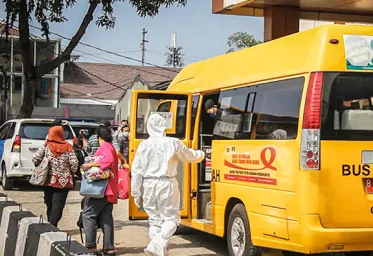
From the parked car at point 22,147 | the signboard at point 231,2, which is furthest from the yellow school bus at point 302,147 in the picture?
the parked car at point 22,147

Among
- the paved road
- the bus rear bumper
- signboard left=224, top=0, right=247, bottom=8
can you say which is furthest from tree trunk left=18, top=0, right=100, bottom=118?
the bus rear bumper

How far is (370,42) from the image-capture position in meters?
6.61

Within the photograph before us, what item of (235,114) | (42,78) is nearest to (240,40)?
(42,78)

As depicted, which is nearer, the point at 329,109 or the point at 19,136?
the point at 329,109

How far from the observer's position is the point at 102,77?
2158 inches

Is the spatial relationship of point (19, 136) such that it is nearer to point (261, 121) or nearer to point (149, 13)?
point (149, 13)

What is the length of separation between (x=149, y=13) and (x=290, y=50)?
45.7 ft

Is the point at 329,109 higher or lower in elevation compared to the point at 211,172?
higher

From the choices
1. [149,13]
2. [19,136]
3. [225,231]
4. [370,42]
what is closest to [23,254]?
[225,231]

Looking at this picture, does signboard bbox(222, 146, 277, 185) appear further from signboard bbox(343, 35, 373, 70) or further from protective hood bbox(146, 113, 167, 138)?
signboard bbox(343, 35, 373, 70)

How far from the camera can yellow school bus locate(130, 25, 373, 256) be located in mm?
6367

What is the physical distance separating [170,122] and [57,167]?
5.85ft

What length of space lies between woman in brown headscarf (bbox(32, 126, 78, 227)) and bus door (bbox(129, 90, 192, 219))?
2.79 feet

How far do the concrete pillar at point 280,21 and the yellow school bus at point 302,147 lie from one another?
17.7 feet
